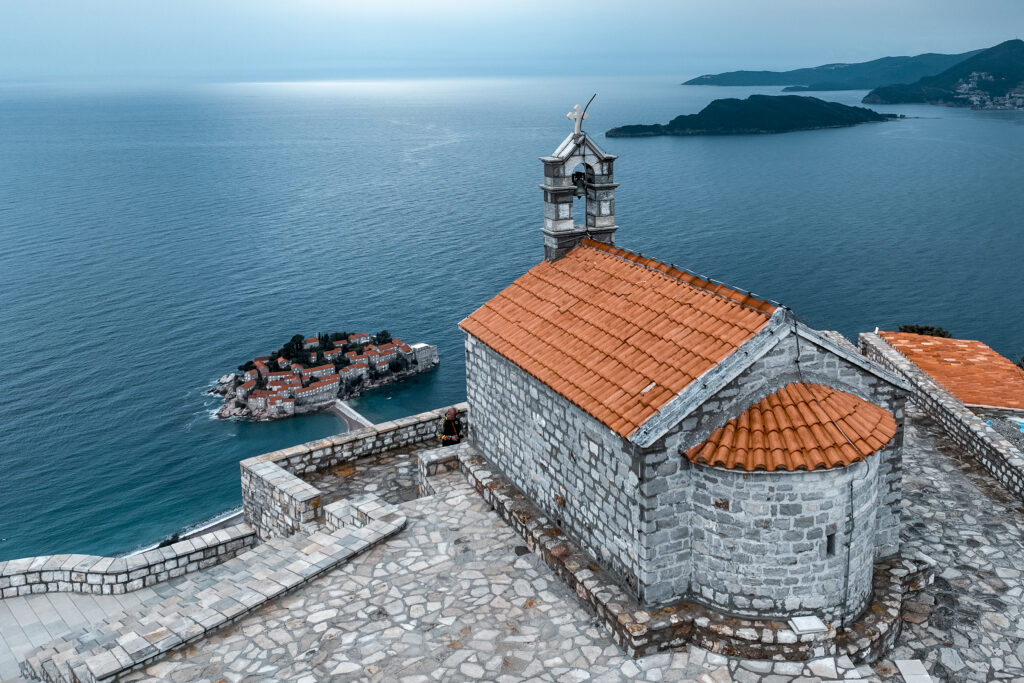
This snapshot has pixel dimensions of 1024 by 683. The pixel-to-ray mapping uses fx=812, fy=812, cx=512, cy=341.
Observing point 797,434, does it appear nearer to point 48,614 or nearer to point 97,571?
→ point 97,571

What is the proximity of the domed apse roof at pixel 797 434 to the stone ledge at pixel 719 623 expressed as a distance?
2.27 meters

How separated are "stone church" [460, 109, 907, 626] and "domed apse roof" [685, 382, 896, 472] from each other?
2 centimetres

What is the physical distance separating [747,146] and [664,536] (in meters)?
149

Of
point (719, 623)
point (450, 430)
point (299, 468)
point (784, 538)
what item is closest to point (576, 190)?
point (450, 430)

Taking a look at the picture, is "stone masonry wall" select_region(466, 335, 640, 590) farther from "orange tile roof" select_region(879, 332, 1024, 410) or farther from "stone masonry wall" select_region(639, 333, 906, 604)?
"orange tile roof" select_region(879, 332, 1024, 410)

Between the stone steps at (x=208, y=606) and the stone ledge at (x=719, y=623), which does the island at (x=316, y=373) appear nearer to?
the stone steps at (x=208, y=606)

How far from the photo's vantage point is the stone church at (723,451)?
10367 millimetres

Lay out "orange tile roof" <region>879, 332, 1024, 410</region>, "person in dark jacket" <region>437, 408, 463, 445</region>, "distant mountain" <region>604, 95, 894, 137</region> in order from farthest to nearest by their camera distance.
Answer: "distant mountain" <region>604, 95, 894, 137</region> → "orange tile roof" <region>879, 332, 1024, 410</region> → "person in dark jacket" <region>437, 408, 463, 445</region>

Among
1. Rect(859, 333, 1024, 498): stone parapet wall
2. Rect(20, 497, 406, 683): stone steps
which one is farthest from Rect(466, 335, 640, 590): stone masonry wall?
Rect(859, 333, 1024, 498): stone parapet wall

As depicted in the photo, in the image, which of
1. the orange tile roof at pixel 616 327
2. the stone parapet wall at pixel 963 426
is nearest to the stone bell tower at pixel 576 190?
the orange tile roof at pixel 616 327

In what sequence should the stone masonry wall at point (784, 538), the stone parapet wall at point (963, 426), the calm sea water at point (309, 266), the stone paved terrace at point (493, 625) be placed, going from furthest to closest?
the calm sea water at point (309, 266)
the stone parapet wall at point (963, 426)
the stone paved terrace at point (493, 625)
the stone masonry wall at point (784, 538)

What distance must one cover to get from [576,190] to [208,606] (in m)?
9.88

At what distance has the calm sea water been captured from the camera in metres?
47.5

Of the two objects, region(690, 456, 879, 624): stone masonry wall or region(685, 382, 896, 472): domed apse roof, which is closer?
region(685, 382, 896, 472): domed apse roof
